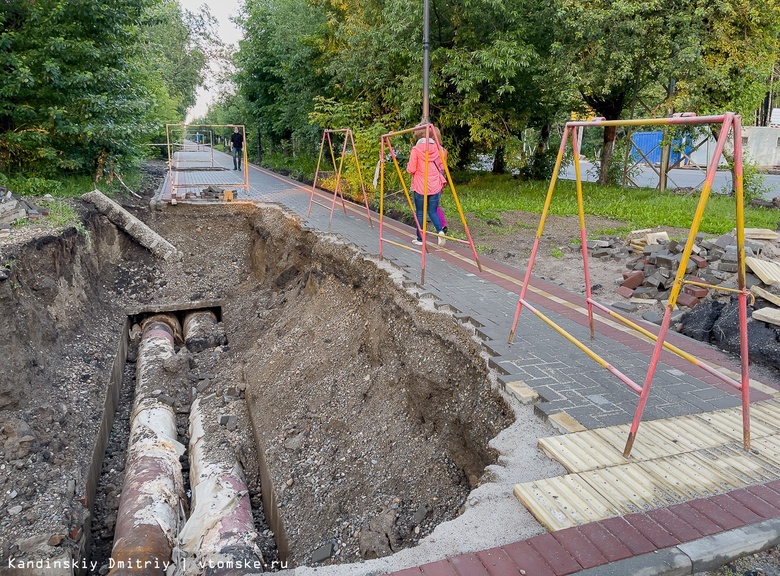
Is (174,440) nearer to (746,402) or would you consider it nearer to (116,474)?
(116,474)

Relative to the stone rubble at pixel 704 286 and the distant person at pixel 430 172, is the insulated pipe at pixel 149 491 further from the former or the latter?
the stone rubble at pixel 704 286

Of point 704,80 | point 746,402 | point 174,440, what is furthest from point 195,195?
point 746,402

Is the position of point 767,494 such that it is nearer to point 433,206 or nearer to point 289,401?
point 289,401

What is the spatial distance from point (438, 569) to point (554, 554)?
1.85 ft

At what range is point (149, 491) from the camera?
5105mm

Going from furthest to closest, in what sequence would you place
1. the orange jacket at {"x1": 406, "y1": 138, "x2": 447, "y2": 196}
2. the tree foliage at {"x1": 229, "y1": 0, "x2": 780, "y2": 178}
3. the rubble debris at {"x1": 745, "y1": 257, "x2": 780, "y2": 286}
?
the tree foliage at {"x1": 229, "y1": 0, "x2": 780, "y2": 178}, the orange jacket at {"x1": 406, "y1": 138, "x2": 447, "y2": 196}, the rubble debris at {"x1": 745, "y1": 257, "x2": 780, "y2": 286}

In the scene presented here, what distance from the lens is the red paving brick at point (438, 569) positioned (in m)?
2.57

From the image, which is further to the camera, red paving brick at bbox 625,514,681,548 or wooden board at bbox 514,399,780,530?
wooden board at bbox 514,399,780,530

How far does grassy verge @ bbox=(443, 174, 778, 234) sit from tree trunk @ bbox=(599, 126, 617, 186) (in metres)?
0.44

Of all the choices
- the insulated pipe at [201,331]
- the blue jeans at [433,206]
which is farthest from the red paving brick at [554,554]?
the insulated pipe at [201,331]

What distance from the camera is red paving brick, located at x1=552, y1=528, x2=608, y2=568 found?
8.53 ft

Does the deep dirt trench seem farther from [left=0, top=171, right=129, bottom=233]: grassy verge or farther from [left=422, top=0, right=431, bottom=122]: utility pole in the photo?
[left=422, top=0, right=431, bottom=122]: utility pole

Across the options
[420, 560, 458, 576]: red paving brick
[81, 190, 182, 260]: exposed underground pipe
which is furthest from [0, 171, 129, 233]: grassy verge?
[420, 560, 458, 576]: red paving brick

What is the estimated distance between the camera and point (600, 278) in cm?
800
